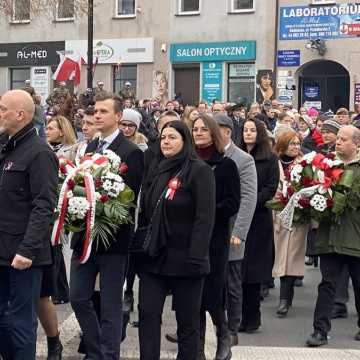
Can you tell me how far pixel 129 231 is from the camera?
6.02m

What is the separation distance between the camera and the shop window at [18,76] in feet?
119

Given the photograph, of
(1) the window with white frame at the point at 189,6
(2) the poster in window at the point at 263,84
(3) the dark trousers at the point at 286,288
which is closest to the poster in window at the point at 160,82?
(1) the window with white frame at the point at 189,6

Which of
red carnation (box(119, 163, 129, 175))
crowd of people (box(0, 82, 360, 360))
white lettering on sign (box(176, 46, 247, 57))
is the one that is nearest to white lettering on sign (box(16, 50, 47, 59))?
white lettering on sign (box(176, 46, 247, 57))

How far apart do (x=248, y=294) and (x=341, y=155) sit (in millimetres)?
1543

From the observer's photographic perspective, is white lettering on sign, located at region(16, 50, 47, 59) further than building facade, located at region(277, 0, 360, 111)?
Yes

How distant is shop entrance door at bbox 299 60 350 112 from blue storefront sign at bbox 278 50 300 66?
0.43 meters

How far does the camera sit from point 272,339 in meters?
7.50

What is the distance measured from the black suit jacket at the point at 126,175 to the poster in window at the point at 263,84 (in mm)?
20862

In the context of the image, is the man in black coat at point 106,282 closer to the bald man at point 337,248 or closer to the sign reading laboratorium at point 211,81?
the bald man at point 337,248

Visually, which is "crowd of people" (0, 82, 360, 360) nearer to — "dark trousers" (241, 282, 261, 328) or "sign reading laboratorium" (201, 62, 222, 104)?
"dark trousers" (241, 282, 261, 328)

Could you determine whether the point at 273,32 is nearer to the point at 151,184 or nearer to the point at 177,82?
the point at 177,82

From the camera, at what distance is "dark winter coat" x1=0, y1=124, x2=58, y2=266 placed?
5281 mm

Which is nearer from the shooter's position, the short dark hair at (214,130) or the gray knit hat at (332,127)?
the short dark hair at (214,130)

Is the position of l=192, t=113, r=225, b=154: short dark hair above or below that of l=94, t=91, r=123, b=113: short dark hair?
below
